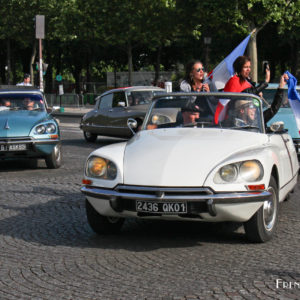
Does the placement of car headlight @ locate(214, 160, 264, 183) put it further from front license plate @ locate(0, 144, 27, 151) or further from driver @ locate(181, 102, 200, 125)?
front license plate @ locate(0, 144, 27, 151)

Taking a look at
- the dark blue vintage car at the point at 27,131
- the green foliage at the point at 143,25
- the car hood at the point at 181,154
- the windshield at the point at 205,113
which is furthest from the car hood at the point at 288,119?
the green foliage at the point at 143,25

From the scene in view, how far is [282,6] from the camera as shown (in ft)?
99.4

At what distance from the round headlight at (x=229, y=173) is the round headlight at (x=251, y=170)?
61 millimetres

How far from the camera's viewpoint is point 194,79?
888cm

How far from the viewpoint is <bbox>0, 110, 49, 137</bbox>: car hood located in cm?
1192

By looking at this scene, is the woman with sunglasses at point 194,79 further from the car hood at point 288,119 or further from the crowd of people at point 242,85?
the car hood at point 288,119

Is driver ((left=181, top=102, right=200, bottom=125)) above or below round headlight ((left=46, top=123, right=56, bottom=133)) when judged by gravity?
above

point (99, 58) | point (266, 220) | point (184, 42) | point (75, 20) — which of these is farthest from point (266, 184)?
point (99, 58)

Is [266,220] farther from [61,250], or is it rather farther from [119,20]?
[119,20]

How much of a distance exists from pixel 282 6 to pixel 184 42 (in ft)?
66.6

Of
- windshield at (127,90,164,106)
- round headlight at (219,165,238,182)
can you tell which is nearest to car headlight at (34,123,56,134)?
windshield at (127,90,164,106)

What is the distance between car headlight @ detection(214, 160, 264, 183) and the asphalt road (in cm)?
62

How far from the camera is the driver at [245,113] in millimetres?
7137

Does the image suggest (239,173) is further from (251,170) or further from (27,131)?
(27,131)
